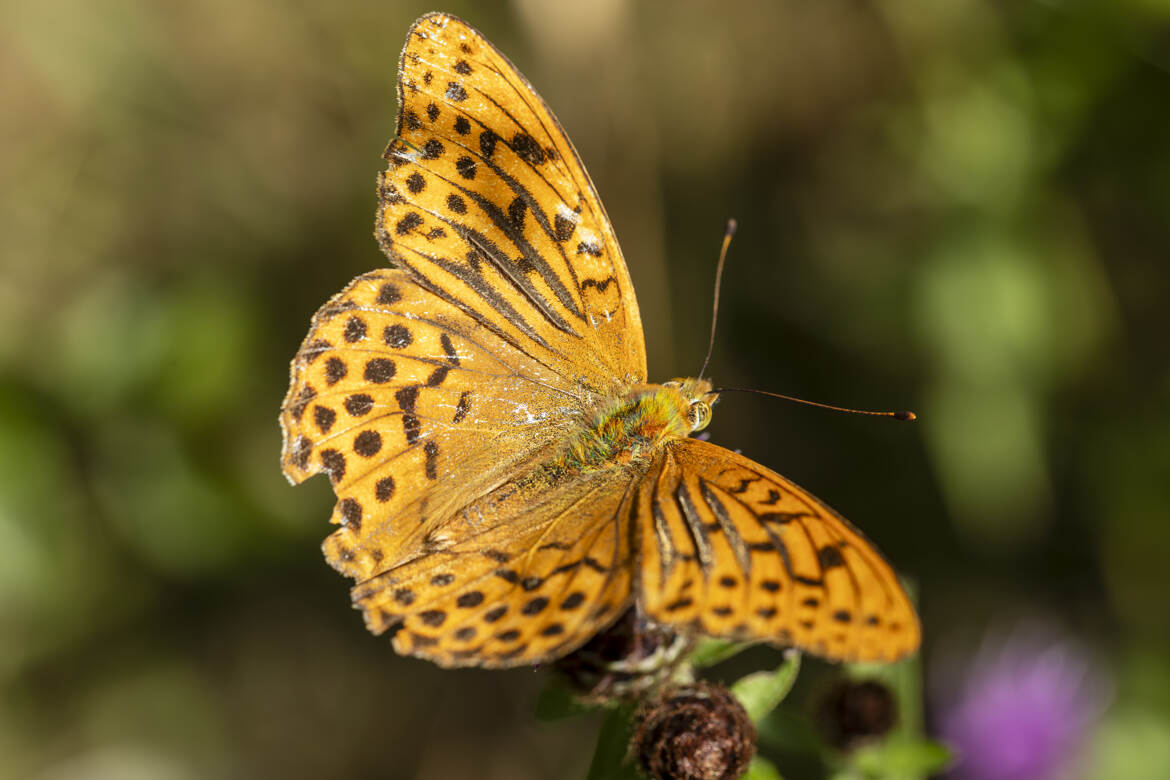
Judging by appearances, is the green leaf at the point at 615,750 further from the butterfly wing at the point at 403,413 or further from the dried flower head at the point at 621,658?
the butterfly wing at the point at 403,413

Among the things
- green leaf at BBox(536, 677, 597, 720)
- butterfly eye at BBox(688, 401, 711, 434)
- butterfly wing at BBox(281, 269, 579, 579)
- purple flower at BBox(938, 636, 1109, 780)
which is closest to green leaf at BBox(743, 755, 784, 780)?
green leaf at BBox(536, 677, 597, 720)

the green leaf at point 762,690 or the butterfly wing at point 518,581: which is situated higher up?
the butterfly wing at point 518,581

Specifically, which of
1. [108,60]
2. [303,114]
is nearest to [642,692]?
[303,114]

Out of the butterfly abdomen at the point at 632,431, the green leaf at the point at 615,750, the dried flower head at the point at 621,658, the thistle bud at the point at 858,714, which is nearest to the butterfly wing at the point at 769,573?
the butterfly abdomen at the point at 632,431

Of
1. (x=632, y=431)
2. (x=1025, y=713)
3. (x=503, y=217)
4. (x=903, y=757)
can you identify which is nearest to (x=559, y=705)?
(x=632, y=431)

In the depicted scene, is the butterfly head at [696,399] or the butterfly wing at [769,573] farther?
the butterfly head at [696,399]

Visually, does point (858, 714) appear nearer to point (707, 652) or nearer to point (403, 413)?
point (707, 652)

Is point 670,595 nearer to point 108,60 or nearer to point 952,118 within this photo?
point 952,118
